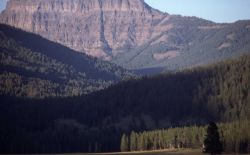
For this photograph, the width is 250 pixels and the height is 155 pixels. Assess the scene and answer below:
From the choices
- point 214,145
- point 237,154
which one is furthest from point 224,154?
point 214,145

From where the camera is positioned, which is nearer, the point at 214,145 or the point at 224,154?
the point at 214,145

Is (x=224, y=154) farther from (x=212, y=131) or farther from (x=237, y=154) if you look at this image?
(x=212, y=131)

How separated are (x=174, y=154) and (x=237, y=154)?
16.6m

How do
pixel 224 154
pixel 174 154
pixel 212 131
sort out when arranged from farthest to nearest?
pixel 174 154
pixel 224 154
pixel 212 131

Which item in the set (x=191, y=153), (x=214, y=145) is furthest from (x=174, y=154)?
(x=214, y=145)

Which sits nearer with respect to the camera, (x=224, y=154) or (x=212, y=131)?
(x=212, y=131)

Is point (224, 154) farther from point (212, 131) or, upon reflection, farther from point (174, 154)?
point (212, 131)

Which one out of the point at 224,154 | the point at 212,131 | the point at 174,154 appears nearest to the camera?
the point at 212,131

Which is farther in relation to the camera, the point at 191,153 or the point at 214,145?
the point at 191,153

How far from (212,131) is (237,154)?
38.7 m

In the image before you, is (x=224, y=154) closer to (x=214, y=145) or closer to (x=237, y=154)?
(x=237, y=154)

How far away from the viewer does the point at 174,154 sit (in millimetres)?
199375

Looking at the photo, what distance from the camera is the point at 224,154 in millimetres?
187375

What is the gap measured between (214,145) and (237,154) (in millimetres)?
36724
